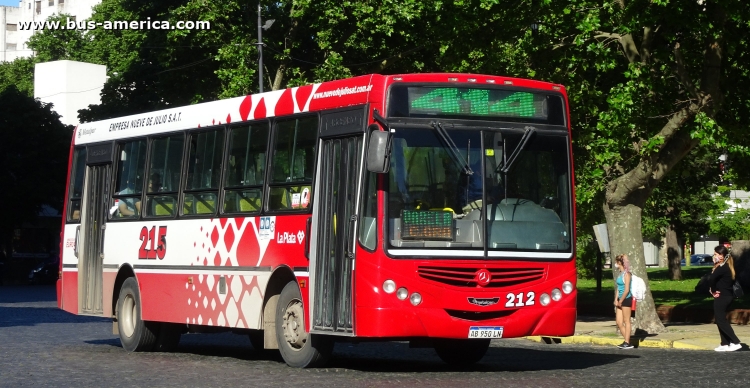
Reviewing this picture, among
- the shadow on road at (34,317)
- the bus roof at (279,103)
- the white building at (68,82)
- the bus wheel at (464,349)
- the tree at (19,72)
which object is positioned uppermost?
the tree at (19,72)

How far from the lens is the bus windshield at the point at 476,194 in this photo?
14383 millimetres

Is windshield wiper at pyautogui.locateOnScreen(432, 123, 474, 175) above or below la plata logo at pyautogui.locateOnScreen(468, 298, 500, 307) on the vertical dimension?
above

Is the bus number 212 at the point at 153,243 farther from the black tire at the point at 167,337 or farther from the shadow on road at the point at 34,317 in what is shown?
the shadow on road at the point at 34,317

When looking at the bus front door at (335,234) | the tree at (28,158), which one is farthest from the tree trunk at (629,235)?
the tree at (28,158)

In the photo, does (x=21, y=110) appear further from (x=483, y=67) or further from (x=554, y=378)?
(x=554, y=378)

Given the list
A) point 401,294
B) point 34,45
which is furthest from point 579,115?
point 34,45

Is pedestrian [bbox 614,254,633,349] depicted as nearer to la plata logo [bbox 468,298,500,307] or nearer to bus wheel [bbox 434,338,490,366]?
bus wheel [bbox 434,338,490,366]

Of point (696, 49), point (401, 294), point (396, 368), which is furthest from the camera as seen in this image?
point (696, 49)

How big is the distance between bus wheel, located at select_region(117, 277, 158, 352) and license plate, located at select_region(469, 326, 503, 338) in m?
6.65

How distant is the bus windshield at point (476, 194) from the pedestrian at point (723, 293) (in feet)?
24.0

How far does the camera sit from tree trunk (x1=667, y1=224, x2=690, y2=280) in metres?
57.8

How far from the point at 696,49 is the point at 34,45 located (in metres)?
75.7

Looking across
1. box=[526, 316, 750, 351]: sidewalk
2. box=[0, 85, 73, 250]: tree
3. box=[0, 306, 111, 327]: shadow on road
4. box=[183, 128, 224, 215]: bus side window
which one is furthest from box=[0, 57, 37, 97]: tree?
box=[183, 128, 224, 215]: bus side window

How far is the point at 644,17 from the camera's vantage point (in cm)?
2286
